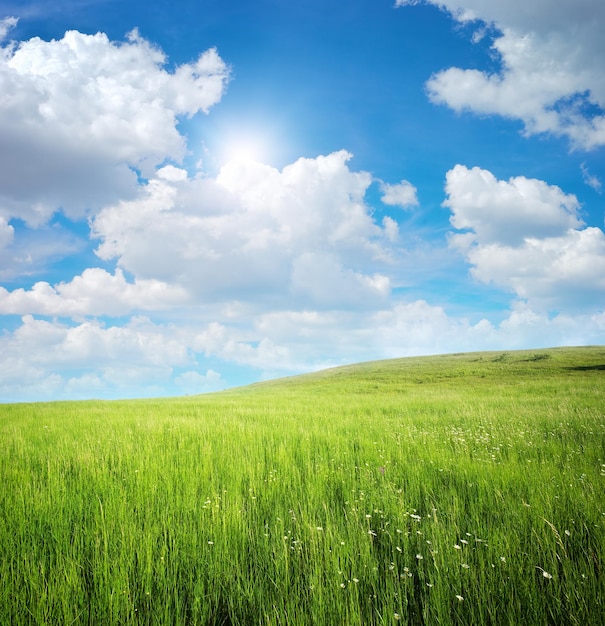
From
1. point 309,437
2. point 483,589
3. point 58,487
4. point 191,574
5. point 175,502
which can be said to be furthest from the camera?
point 309,437

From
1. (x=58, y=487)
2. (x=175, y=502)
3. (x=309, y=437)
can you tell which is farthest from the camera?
(x=309, y=437)

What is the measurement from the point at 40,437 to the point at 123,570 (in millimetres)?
9705

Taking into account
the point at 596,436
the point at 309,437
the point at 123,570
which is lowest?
the point at 596,436

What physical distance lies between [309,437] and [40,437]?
26.3 feet

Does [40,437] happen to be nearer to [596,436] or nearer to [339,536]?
[339,536]

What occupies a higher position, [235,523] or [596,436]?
[235,523]

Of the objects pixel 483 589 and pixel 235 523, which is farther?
pixel 235 523

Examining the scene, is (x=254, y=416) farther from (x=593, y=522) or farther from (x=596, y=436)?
(x=593, y=522)

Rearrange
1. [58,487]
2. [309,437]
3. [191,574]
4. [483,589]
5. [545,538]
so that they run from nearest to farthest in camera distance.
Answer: [483,589], [191,574], [545,538], [58,487], [309,437]

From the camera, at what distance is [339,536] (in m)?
3.54

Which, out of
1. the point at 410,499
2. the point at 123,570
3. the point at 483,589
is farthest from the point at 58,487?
the point at 483,589

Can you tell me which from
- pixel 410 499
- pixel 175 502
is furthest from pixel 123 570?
pixel 410 499

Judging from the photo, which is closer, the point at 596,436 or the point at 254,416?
the point at 596,436

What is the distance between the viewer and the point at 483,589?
2.86 meters
